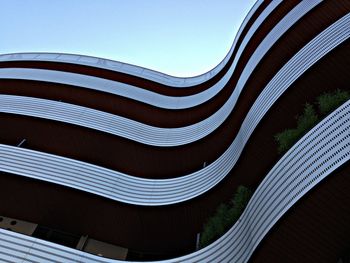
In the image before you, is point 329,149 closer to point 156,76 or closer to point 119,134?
point 119,134

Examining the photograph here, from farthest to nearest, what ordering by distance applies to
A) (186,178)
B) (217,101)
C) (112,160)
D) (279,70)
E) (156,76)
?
(156,76) → (217,101) → (112,160) → (186,178) → (279,70)

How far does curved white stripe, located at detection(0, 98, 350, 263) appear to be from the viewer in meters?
7.92

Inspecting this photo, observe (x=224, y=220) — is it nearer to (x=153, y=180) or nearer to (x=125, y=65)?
(x=153, y=180)

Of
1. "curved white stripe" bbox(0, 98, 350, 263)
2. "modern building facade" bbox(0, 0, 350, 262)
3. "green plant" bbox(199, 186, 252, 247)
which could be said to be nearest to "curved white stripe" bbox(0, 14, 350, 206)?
"modern building facade" bbox(0, 0, 350, 262)

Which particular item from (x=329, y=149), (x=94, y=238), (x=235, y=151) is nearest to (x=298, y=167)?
(x=329, y=149)

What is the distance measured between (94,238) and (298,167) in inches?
345

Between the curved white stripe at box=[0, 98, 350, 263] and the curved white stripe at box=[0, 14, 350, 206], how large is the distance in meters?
2.71

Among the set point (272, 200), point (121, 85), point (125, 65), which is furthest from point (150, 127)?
point (272, 200)

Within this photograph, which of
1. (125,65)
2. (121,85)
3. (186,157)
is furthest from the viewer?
(125,65)

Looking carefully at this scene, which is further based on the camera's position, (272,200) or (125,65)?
(125,65)

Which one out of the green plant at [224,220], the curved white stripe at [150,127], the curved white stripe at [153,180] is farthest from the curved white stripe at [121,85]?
the green plant at [224,220]

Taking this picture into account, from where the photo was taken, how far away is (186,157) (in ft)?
50.5

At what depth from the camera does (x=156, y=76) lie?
20297mm

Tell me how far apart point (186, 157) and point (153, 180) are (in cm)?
215
